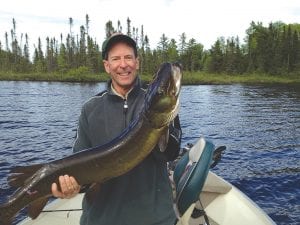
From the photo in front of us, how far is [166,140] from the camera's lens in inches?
120

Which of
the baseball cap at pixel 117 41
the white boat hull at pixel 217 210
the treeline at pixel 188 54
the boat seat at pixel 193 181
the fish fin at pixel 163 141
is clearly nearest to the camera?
the fish fin at pixel 163 141

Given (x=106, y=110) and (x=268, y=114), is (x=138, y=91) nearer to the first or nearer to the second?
(x=106, y=110)

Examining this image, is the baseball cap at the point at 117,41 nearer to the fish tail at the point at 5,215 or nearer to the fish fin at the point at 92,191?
the fish fin at the point at 92,191

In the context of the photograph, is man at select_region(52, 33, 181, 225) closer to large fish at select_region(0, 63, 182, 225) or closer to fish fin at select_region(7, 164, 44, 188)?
large fish at select_region(0, 63, 182, 225)

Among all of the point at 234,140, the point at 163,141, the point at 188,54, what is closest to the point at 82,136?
the point at 163,141

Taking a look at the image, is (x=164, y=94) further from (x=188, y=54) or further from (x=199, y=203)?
(x=188, y=54)

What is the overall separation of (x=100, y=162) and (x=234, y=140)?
15479 millimetres

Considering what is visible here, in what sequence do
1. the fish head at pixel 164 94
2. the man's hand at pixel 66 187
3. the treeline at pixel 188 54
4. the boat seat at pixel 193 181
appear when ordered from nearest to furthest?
the fish head at pixel 164 94 → the man's hand at pixel 66 187 → the boat seat at pixel 193 181 → the treeline at pixel 188 54

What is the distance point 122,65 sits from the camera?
11.1ft

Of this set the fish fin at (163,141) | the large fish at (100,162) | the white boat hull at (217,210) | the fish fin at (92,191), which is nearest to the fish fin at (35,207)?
the large fish at (100,162)

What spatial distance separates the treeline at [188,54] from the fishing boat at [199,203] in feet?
264

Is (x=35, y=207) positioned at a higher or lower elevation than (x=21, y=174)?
lower

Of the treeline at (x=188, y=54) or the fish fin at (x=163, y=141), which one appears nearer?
the fish fin at (x=163, y=141)

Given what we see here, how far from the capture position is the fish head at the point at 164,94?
2.73m
